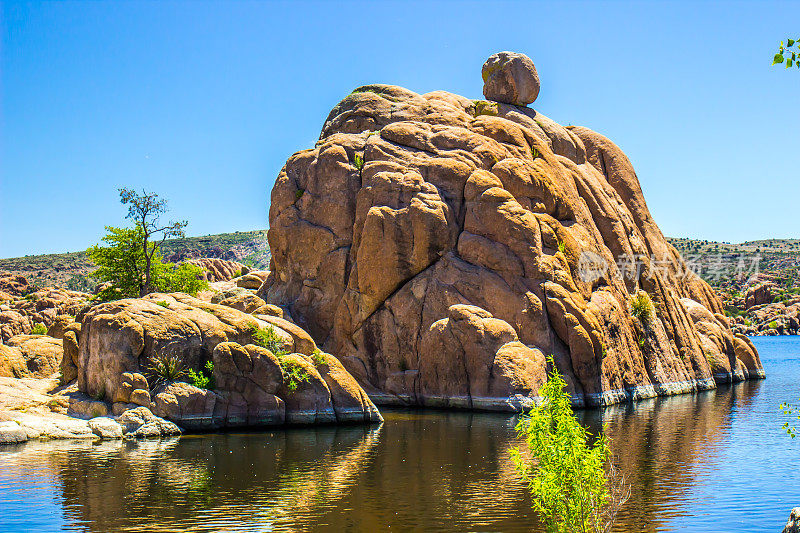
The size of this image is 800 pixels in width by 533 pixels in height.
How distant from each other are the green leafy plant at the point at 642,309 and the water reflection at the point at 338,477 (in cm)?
1420

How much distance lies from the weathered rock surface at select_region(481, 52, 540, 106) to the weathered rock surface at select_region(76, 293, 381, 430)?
34.2 meters

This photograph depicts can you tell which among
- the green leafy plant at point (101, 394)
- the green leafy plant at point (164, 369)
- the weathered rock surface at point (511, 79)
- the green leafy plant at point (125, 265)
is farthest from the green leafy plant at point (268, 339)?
the weathered rock surface at point (511, 79)

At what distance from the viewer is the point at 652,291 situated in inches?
2057

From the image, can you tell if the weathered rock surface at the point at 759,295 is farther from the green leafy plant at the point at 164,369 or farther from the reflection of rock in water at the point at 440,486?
the green leafy plant at the point at 164,369

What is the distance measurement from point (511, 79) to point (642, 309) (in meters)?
23.3

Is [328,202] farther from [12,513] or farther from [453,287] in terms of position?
[12,513]

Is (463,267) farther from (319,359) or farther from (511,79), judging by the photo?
(511,79)

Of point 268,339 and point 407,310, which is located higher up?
point 407,310

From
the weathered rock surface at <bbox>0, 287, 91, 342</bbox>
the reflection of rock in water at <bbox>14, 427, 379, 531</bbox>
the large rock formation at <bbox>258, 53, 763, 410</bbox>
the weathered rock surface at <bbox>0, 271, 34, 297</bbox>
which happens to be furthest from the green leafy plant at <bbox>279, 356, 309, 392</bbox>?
the weathered rock surface at <bbox>0, 271, 34, 297</bbox>

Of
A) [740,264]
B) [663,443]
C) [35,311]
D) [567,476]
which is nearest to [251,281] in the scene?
[35,311]

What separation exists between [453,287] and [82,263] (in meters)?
146

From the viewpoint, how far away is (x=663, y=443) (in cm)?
3003

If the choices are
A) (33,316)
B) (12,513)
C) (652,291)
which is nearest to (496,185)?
(652,291)

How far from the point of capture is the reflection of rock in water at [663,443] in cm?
2003
